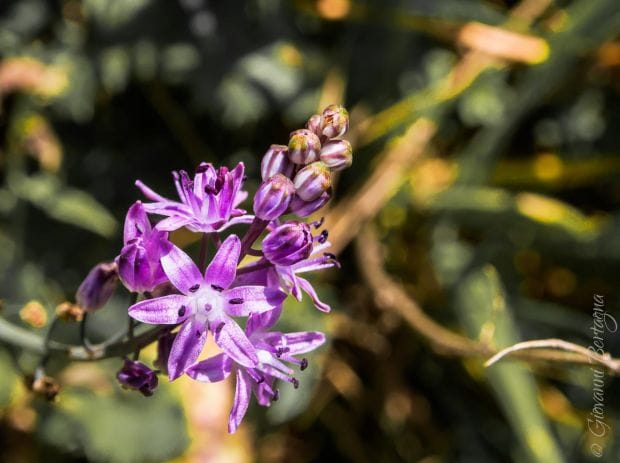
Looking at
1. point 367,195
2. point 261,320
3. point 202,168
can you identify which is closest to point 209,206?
point 202,168

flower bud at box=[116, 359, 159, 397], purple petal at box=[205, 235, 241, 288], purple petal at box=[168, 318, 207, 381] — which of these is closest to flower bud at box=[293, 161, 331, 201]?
purple petal at box=[205, 235, 241, 288]

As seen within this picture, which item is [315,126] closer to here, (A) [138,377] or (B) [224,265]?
(B) [224,265]

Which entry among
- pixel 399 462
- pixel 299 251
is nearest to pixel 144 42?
pixel 299 251

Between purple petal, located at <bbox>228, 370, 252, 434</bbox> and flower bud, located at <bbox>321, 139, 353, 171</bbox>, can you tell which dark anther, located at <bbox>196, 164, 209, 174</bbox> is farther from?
purple petal, located at <bbox>228, 370, 252, 434</bbox>

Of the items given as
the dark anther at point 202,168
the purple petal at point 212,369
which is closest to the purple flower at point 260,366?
the purple petal at point 212,369

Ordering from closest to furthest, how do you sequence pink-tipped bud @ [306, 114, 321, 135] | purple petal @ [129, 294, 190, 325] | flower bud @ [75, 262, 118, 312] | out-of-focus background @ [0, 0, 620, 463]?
purple petal @ [129, 294, 190, 325], pink-tipped bud @ [306, 114, 321, 135], flower bud @ [75, 262, 118, 312], out-of-focus background @ [0, 0, 620, 463]
